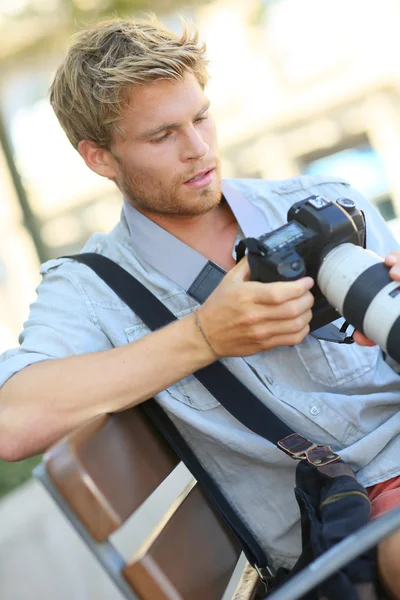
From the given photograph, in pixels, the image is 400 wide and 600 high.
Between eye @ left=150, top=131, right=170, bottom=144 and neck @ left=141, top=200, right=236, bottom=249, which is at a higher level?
eye @ left=150, top=131, right=170, bottom=144

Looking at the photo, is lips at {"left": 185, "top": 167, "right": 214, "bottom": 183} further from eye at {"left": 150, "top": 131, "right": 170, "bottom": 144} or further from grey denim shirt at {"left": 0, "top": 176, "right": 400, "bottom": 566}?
grey denim shirt at {"left": 0, "top": 176, "right": 400, "bottom": 566}

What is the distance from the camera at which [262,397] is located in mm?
1542

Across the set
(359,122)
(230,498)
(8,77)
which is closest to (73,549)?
(230,498)

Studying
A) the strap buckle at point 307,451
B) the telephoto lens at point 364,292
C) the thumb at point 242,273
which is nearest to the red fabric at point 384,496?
the strap buckle at point 307,451

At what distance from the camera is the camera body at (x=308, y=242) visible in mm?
1270

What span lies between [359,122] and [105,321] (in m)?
4.18

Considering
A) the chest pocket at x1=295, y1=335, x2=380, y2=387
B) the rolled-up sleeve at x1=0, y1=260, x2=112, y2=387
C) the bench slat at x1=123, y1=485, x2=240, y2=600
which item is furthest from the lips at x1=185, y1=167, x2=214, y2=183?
the bench slat at x1=123, y1=485, x2=240, y2=600

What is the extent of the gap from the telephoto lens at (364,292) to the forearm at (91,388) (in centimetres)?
25

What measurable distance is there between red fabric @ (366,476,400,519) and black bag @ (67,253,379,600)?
0.31 feet

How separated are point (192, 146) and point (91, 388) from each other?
58 centimetres

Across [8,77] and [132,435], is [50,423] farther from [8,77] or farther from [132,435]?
[8,77]

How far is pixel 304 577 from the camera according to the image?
0.96 m

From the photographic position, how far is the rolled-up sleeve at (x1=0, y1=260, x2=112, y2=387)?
1.48 meters

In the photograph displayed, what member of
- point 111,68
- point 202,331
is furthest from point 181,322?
point 111,68
